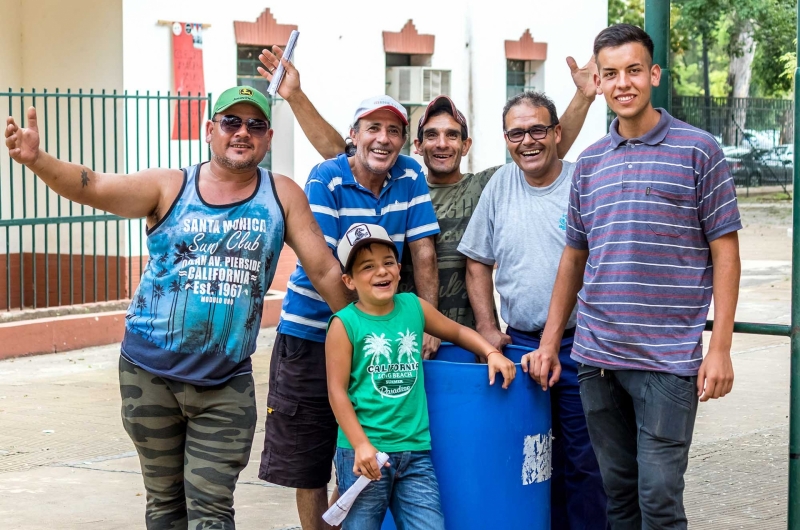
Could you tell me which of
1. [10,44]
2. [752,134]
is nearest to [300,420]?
[10,44]

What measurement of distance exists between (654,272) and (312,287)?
4.48 feet

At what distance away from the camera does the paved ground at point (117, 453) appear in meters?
5.60

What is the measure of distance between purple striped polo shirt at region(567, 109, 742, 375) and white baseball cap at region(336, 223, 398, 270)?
728 millimetres

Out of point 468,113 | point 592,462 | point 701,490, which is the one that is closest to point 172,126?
point 468,113

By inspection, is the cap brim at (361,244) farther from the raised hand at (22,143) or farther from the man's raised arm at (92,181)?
the raised hand at (22,143)

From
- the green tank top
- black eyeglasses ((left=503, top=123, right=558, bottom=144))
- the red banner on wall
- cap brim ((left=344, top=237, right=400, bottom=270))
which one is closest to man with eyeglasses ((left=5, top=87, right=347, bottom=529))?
cap brim ((left=344, top=237, right=400, bottom=270))

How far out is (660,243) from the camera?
3656 millimetres

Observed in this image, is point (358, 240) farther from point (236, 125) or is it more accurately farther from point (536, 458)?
point (536, 458)

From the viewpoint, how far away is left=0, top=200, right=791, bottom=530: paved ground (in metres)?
5.60

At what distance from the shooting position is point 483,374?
12.8 feet

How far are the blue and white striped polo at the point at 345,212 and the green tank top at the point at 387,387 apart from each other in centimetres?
56

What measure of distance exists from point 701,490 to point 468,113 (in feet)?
31.7

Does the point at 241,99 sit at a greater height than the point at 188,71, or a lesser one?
lesser

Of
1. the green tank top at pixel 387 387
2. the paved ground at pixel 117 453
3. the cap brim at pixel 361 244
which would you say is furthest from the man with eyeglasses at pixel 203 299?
the paved ground at pixel 117 453
